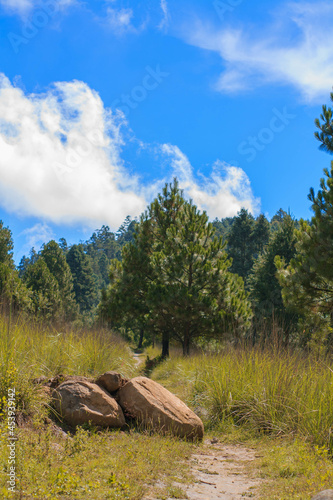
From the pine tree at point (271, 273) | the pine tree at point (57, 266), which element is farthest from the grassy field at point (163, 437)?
the pine tree at point (57, 266)

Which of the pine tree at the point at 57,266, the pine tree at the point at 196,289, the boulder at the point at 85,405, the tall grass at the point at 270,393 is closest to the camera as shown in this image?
the tall grass at the point at 270,393

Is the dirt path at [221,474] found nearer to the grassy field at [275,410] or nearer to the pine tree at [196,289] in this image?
the grassy field at [275,410]

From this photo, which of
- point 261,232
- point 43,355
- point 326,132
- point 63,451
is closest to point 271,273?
point 326,132

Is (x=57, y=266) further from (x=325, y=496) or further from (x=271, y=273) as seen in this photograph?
(x=325, y=496)

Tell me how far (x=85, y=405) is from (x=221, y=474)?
1978 millimetres

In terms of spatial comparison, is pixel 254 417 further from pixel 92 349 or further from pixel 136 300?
pixel 136 300

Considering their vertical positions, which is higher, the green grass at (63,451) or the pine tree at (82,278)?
the pine tree at (82,278)

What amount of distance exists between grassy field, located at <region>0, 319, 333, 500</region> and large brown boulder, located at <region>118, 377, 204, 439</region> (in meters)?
0.26

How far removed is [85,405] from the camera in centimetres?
501

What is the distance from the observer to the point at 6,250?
28297 millimetres

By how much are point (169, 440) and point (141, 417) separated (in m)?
0.58

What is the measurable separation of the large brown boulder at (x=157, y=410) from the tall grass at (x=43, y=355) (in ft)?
4.68

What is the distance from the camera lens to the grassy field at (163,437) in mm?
3246

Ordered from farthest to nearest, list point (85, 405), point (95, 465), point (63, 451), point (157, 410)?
point (157, 410) < point (85, 405) < point (63, 451) < point (95, 465)
